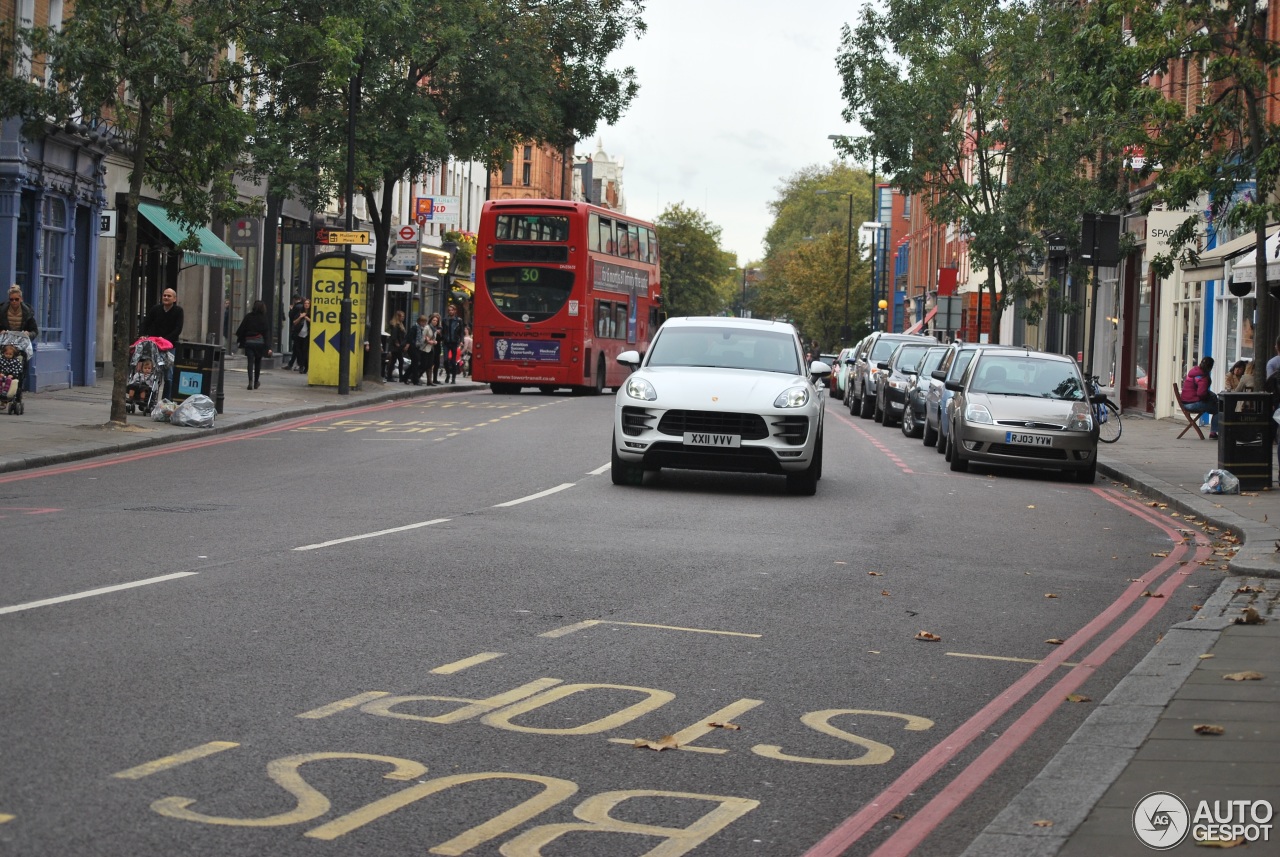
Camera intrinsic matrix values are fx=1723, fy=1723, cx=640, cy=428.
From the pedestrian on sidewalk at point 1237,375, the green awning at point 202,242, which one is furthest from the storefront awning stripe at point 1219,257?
the green awning at point 202,242

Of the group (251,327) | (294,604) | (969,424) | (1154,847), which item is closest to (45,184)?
(251,327)

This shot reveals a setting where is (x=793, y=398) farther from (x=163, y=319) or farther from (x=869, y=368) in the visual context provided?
(x=869, y=368)

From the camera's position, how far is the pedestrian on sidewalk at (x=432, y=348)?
44.2 meters

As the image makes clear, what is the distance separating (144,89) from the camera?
21875 mm

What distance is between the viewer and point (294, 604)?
30.0 ft

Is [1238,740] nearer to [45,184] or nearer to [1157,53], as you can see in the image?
[1157,53]

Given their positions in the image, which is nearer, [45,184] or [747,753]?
[747,753]

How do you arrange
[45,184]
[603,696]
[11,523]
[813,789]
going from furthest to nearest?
[45,184], [11,523], [603,696], [813,789]

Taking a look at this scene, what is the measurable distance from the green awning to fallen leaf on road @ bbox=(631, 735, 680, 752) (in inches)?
1220

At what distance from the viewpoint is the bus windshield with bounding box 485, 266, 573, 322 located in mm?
39219

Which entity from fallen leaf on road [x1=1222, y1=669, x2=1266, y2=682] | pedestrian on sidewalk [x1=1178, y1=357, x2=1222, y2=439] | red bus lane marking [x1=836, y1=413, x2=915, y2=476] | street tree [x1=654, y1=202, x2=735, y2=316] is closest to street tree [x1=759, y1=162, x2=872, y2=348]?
street tree [x1=654, y1=202, x2=735, y2=316]

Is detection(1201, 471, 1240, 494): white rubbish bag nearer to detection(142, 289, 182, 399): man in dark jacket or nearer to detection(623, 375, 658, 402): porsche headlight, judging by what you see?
detection(623, 375, 658, 402): porsche headlight

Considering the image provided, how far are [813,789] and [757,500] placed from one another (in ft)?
35.9

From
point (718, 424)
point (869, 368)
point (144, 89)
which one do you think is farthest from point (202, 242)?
point (718, 424)
